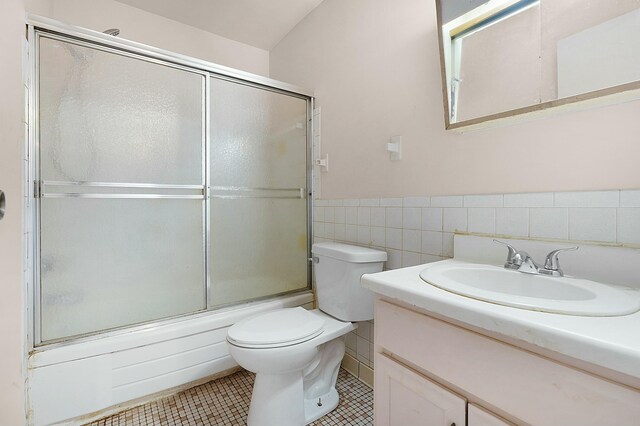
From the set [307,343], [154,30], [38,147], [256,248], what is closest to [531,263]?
[307,343]

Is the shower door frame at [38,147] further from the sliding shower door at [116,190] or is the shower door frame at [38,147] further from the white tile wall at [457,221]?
the white tile wall at [457,221]

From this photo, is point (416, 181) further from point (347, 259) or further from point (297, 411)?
point (297, 411)

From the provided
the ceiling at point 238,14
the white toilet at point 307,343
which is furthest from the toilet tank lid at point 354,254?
the ceiling at point 238,14

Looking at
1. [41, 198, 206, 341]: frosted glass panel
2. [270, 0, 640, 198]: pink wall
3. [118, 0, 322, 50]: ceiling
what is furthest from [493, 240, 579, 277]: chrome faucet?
[118, 0, 322, 50]: ceiling

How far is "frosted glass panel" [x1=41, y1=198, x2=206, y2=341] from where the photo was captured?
134 centimetres

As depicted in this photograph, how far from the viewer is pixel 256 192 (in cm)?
192

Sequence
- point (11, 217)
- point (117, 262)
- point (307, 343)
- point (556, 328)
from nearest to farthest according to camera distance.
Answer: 1. point (556, 328)
2. point (11, 217)
3. point (307, 343)
4. point (117, 262)

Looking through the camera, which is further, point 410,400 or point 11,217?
point 11,217

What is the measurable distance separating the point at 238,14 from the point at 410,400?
2432 mm

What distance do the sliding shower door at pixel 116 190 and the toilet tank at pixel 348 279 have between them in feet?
2.48

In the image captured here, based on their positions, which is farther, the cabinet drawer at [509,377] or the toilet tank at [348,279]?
the toilet tank at [348,279]

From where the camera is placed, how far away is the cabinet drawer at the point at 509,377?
485 mm

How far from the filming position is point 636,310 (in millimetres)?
595

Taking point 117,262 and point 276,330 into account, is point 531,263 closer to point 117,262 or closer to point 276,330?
point 276,330
